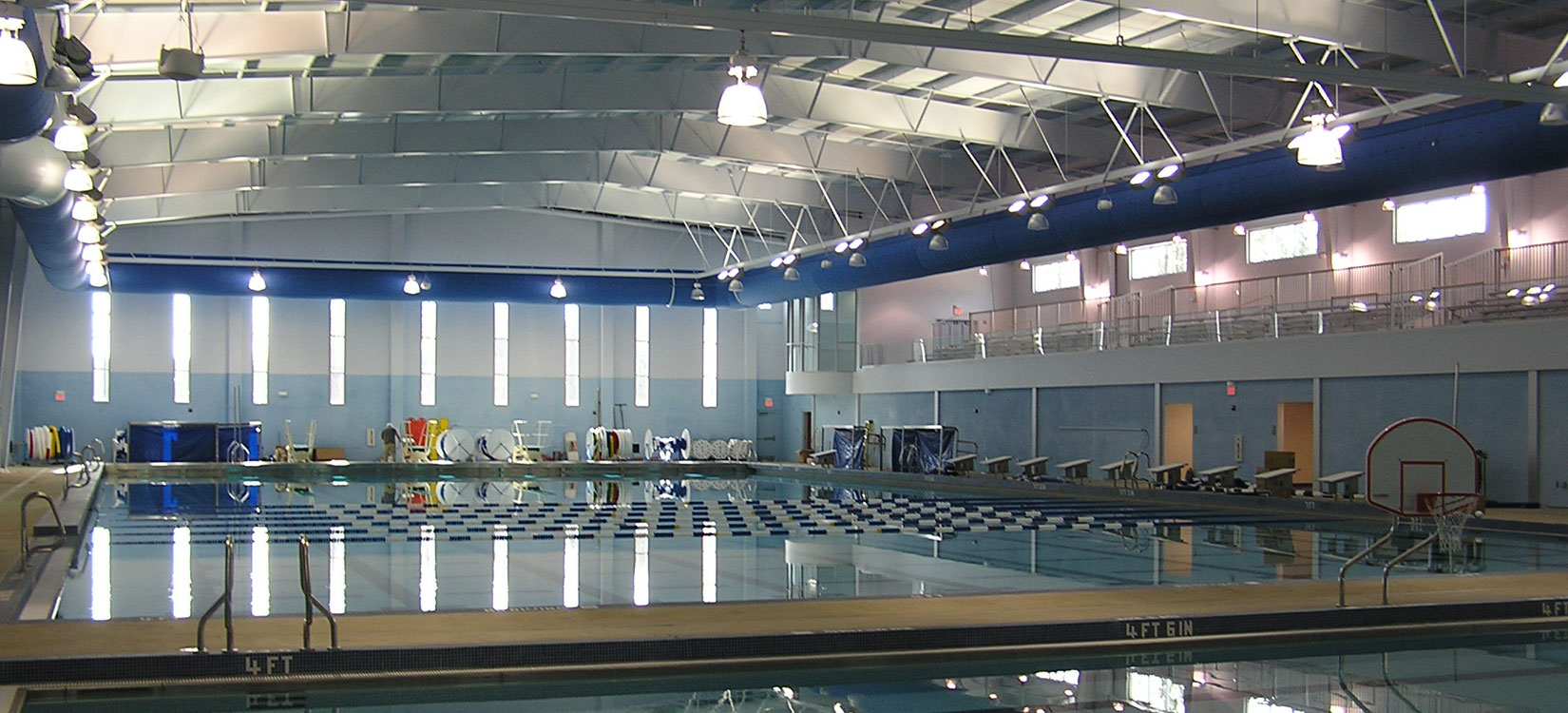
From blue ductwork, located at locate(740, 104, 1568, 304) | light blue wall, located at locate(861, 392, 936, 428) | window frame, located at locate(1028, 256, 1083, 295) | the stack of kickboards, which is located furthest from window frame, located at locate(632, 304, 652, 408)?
blue ductwork, located at locate(740, 104, 1568, 304)

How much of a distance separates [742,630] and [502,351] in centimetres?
2558

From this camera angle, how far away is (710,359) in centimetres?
3412

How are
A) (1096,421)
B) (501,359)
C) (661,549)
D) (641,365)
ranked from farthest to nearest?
(641,365) < (501,359) < (1096,421) < (661,549)

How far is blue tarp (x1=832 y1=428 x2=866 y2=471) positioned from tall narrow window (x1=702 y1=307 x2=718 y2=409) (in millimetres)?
5885

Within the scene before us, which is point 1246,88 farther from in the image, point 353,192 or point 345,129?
point 353,192

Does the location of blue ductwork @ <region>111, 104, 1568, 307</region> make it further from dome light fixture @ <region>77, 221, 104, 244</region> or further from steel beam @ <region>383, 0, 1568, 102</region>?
dome light fixture @ <region>77, 221, 104, 244</region>

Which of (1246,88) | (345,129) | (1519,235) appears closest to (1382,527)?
(1246,88)

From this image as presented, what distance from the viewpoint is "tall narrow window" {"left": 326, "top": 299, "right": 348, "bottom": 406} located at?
30.6 meters

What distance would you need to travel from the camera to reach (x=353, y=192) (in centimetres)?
2527

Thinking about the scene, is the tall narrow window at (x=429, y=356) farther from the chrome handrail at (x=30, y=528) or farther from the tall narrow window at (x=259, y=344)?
the chrome handrail at (x=30, y=528)

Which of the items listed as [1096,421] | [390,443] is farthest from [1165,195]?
[390,443]

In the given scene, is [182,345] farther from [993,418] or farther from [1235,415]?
[1235,415]

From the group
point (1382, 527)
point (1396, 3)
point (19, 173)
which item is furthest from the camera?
point (1382, 527)

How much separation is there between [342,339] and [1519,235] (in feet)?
77.4
